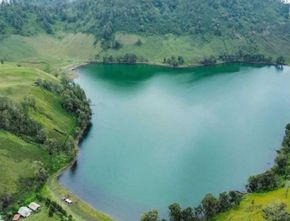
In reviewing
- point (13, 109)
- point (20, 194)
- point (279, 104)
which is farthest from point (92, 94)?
point (20, 194)

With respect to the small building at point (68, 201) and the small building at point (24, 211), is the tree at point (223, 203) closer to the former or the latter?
the small building at point (68, 201)

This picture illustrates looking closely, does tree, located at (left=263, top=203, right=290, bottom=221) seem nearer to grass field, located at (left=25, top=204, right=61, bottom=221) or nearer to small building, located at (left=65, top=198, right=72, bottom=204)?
grass field, located at (left=25, top=204, right=61, bottom=221)

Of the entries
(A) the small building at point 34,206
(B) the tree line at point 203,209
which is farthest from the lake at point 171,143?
(A) the small building at point 34,206

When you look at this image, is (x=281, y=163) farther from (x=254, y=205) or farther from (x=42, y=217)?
(x=42, y=217)

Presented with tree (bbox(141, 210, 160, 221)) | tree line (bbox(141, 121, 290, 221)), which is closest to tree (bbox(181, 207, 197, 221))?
tree line (bbox(141, 121, 290, 221))

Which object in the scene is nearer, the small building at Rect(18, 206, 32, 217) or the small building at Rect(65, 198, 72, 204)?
the small building at Rect(18, 206, 32, 217)

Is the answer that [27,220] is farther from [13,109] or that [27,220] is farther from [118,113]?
[118,113]

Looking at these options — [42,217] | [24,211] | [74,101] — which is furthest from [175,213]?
[74,101]
